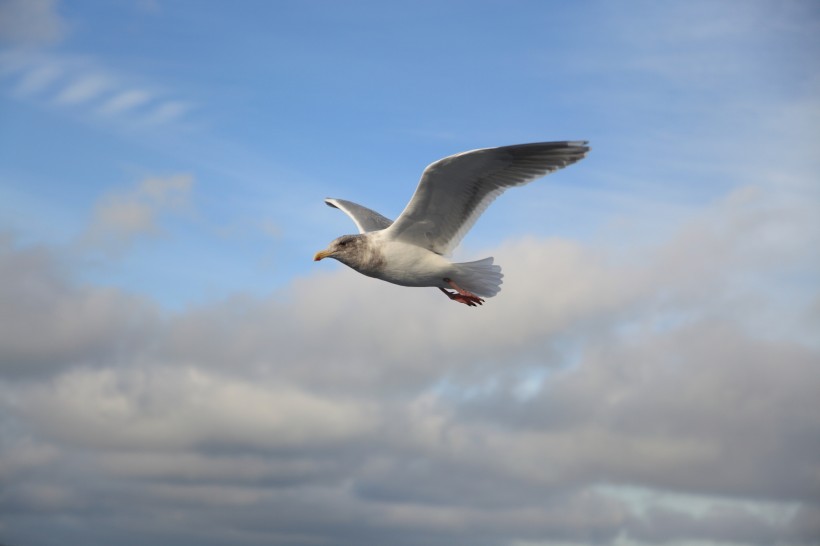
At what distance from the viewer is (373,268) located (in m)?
21.4

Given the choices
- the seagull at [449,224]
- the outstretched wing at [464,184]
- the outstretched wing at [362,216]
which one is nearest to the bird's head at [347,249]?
the seagull at [449,224]

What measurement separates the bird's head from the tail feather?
2.43m

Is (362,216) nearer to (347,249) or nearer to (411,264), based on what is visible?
(347,249)

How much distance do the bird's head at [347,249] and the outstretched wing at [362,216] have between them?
10.0 ft

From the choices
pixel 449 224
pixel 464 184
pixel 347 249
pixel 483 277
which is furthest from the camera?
pixel 483 277

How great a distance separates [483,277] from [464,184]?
8.77ft

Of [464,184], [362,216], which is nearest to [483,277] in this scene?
[464,184]

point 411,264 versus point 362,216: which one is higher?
point 362,216

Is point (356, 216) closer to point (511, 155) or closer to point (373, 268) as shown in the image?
point (373, 268)

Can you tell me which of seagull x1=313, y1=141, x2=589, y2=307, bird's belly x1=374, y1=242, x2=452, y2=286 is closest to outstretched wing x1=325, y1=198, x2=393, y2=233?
seagull x1=313, y1=141, x2=589, y2=307

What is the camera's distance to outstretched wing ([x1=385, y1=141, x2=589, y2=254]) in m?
19.6

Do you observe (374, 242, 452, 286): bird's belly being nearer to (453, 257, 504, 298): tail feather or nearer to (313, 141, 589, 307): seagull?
(313, 141, 589, 307): seagull

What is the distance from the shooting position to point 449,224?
2111cm

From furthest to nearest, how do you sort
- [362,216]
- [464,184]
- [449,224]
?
1. [362,216]
2. [449,224]
3. [464,184]
